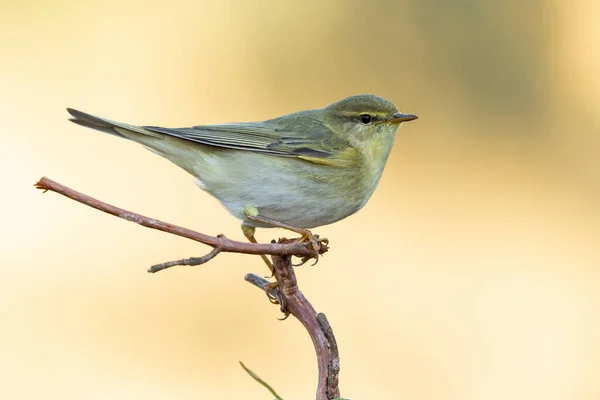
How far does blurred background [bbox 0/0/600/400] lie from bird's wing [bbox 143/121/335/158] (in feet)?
6.26

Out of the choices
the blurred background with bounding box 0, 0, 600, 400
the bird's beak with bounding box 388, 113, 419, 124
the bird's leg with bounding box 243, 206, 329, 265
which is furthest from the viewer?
the blurred background with bounding box 0, 0, 600, 400

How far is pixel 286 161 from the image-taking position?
3.25m

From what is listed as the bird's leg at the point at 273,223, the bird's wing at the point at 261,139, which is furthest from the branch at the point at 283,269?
the bird's wing at the point at 261,139

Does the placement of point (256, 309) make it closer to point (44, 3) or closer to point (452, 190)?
point (452, 190)

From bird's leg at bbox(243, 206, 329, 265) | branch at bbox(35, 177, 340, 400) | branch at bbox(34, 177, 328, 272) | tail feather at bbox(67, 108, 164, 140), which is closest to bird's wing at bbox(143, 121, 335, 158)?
tail feather at bbox(67, 108, 164, 140)

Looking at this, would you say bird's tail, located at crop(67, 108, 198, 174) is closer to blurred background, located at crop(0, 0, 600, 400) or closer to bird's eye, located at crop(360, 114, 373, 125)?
bird's eye, located at crop(360, 114, 373, 125)

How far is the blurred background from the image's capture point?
5.11 m

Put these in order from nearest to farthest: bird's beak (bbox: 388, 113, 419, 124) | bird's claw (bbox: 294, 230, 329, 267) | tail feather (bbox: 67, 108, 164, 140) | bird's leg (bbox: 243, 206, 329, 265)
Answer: bird's claw (bbox: 294, 230, 329, 267) < tail feather (bbox: 67, 108, 164, 140) < bird's leg (bbox: 243, 206, 329, 265) < bird's beak (bbox: 388, 113, 419, 124)

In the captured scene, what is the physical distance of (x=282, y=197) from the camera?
3.09 meters

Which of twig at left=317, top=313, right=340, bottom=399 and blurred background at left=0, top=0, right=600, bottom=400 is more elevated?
blurred background at left=0, top=0, right=600, bottom=400

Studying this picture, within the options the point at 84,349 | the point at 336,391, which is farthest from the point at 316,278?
the point at 336,391

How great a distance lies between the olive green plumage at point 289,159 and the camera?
10.1ft

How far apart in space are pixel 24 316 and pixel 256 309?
1.59 metres

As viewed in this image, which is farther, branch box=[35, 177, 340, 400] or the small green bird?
the small green bird
